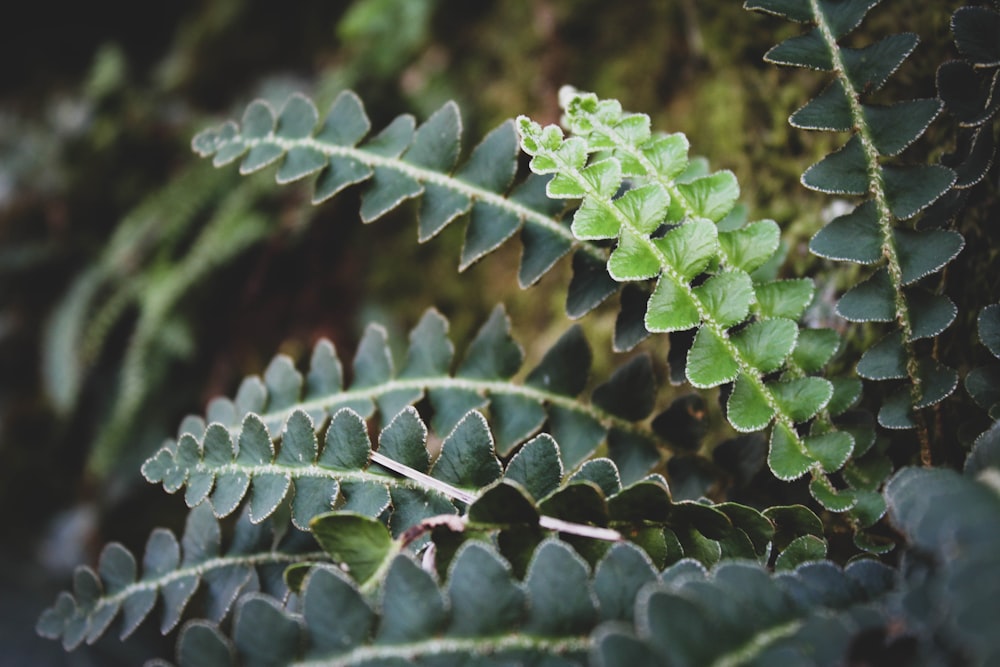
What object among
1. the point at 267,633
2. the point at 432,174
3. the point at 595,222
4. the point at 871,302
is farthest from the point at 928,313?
the point at 267,633

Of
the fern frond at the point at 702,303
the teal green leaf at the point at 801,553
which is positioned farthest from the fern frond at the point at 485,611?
the fern frond at the point at 702,303

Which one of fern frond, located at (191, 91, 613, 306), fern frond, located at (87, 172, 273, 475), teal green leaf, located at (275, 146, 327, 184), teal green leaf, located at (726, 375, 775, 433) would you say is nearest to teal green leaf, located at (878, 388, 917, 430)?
teal green leaf, located at (726, 375, 775, 433)

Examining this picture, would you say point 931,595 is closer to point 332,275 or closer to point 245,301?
point 332,275

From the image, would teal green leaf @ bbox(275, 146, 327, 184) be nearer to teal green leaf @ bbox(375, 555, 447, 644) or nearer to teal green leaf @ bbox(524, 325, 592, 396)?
teal green leaf @ bbox(524, 325, 592, 396)

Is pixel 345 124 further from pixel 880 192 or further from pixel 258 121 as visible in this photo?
pixel 880 192

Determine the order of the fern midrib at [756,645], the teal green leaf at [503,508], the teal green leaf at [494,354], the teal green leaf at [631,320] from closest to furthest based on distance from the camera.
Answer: the fern midrib at [756,645]
the teal green leaf at [503,508]
the teal green leaf at [631,320]
the teal green leaf at [494,354]

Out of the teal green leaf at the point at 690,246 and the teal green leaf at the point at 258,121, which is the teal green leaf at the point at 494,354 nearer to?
the teal green leaf at the point at 690,246

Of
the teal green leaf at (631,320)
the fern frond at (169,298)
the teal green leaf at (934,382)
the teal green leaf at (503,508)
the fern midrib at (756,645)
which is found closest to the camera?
the fern midrib at (756,645)
